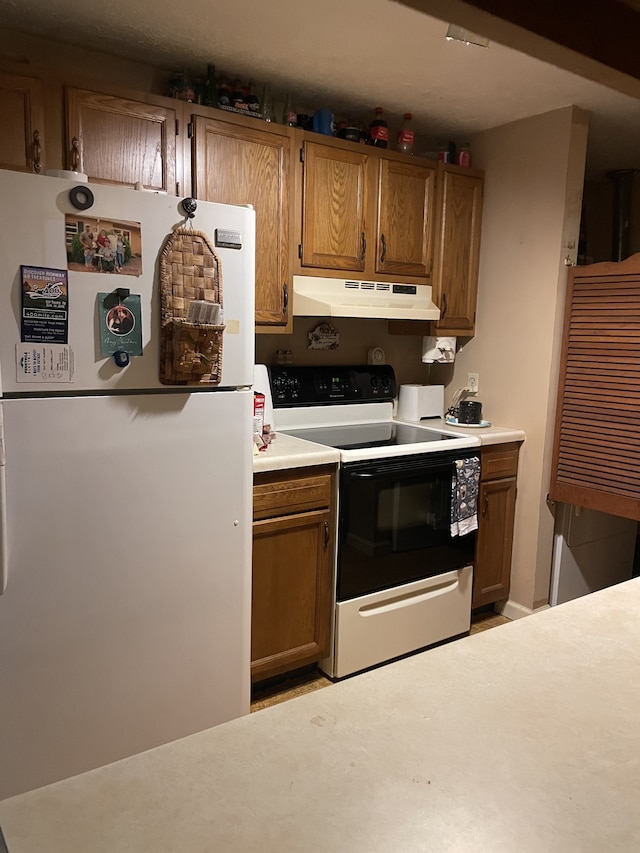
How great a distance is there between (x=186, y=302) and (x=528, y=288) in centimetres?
182

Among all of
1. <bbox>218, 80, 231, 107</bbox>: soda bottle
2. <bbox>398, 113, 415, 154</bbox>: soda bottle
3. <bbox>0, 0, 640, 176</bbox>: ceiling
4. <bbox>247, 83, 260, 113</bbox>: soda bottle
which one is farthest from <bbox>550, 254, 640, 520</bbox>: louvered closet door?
<bbox>218, 80, 231, 107</bbox>: soda bottle

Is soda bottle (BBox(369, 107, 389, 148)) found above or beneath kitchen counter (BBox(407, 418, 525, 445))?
above

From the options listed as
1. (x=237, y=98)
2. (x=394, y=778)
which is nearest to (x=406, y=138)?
(x=237, y=98)

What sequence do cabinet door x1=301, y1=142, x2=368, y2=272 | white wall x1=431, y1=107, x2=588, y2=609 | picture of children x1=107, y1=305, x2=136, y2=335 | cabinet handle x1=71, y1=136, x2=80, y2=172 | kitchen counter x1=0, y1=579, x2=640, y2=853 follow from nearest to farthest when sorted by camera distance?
1. kitchen counter x1=0, y1=579, x2=640, y2=853
2. picture of children x1=107, y1=305, x2=136, y2=335
3. cabinet handle x1=71, y1=136, x2=80, y2=172
4. cabinet door x1=301, y1=142, x2=368, y2=272
5. white wall x1=431, y1=107, x2=588, y2=609

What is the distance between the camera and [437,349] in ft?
10.0

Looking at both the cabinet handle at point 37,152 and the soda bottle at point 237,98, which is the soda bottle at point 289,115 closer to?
the soda bottle at point 237,98

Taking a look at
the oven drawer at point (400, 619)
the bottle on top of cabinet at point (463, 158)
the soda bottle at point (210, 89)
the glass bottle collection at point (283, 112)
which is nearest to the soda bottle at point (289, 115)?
the glass bottle collection at point (283, 112)

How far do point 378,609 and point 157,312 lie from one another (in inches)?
60.3

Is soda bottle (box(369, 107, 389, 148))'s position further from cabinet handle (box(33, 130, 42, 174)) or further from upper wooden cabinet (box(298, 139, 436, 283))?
cabinet handle (box(33, 130, 42, 174))

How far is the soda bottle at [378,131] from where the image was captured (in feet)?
8.73

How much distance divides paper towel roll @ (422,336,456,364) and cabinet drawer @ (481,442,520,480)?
1.81ft

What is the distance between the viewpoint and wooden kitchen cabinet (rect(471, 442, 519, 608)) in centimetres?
282

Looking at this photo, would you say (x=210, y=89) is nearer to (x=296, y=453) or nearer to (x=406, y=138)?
(x=406, y=138)

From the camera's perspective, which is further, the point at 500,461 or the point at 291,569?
the point at 500,461
